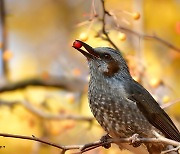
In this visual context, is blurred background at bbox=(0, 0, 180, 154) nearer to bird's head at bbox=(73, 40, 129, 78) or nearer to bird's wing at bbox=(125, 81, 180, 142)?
bird's head at bbox=(73, 40, 129, 78)

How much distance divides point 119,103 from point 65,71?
2612 millimetres

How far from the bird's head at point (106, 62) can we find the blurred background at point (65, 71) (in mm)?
303

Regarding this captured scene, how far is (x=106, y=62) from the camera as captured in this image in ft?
15.6

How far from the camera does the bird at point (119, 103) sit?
4652 millimetres

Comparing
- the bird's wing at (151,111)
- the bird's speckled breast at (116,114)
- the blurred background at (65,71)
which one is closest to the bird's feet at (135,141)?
the bird's speckled breast at (116,114)

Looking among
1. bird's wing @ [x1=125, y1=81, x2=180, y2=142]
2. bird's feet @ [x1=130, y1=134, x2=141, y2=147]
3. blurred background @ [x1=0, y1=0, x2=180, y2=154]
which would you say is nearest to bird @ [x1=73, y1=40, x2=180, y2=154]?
bird's wing @ [x1=125, y1=81, x2=180, y2=142]

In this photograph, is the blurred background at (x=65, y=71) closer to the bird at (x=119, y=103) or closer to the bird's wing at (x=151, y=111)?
the bird at (x=119, y=103)

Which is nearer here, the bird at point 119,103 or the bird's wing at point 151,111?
the bird at point 119,103

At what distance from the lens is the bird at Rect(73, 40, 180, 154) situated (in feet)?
15.3

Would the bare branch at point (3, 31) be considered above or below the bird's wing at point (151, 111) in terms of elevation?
above

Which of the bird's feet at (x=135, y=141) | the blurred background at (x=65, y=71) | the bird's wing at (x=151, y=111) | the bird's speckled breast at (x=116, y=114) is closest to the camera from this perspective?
the bird's feet at (x=135, y=141)

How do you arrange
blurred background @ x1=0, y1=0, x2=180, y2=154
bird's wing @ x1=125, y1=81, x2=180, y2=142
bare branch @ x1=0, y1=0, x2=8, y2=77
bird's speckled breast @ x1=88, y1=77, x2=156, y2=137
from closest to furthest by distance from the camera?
1. bird's speckled breast @ x1=88, y1=77, x2=156, y2=137
2. bird's wing @ x1=125, y1=81, x2=180, y2=142
3. blurred background @ x1=0, y1=0, x2=180, y2=154
4. bare branch @ x1=0, y1=0, x2=8, y2=77

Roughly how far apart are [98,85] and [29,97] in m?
3.12

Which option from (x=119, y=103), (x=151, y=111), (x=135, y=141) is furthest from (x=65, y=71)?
(x=135, y=141)
